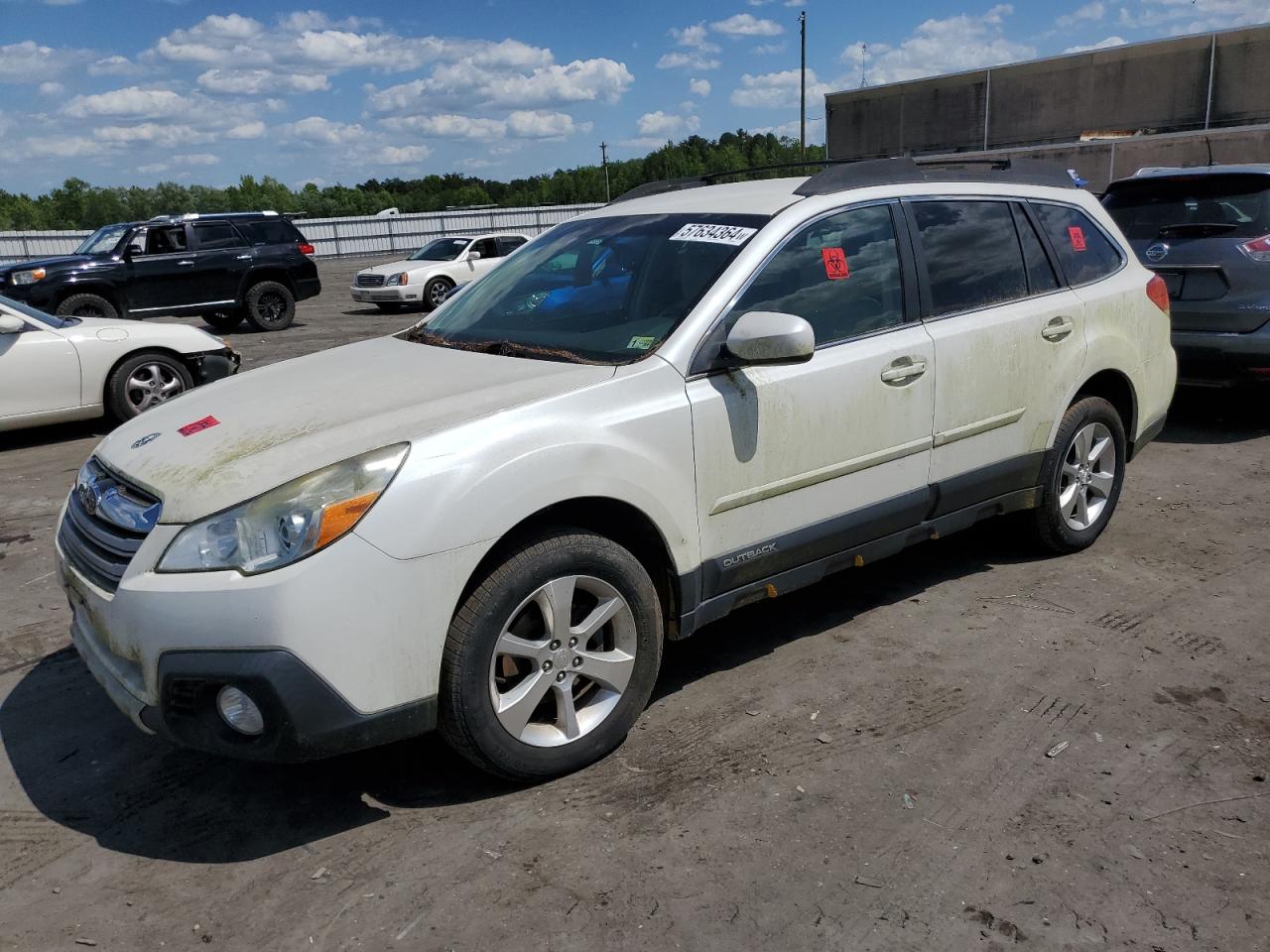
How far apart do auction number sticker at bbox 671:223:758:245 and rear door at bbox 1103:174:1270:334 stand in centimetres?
491

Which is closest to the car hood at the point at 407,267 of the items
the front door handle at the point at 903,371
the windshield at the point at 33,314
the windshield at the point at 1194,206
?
the windshield at the point at 33,314

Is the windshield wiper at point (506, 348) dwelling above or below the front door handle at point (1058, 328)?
above

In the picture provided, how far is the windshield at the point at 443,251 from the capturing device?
21.4 meters

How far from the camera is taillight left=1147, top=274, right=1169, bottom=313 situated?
5273 millimetres

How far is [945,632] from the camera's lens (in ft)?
14.2

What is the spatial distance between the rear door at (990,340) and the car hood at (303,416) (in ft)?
5.27

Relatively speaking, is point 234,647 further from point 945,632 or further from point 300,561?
point 945,632

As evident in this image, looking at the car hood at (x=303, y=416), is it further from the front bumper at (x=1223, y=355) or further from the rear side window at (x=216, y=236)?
the rear side window at (x=216, y=236)

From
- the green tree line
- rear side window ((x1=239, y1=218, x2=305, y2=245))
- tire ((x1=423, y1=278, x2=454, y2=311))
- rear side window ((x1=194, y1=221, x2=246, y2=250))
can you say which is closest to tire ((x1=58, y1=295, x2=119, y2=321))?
rear side window ((x1=194, y1=221, x2=246, y2=250))

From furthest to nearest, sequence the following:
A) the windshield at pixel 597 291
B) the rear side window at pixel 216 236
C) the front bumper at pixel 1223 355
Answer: the rear side window at pixel 216 236
the front bumper at pixel 1223 355
the windshield at pixel 597 291

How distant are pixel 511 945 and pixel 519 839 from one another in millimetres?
442

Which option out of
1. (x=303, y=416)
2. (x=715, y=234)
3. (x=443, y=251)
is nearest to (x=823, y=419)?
(x=715, y=234)

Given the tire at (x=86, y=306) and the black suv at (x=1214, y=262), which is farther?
the tire at (x=86, y=306)

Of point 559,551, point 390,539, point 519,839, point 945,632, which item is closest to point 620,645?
point 559,551
